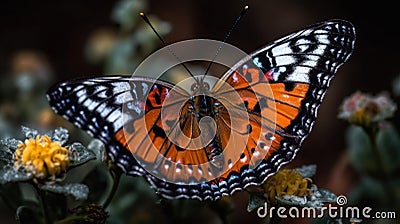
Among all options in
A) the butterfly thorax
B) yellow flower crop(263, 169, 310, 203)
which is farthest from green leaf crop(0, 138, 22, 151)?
yellow flower crop(263, 169, 310, 203)

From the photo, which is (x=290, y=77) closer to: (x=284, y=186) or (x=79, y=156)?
(x=284, y=186)

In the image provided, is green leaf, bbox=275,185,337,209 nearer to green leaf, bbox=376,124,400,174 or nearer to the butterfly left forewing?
the butterfly left forewing

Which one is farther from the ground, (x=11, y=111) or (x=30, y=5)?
(x=30, y=5)

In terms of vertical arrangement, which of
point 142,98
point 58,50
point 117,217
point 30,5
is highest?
point 30,5

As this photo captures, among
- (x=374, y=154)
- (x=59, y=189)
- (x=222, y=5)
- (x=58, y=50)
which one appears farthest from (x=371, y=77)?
(x=59, y=189)

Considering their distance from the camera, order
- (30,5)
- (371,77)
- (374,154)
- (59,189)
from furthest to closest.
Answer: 1. (30,5)
2. (371,77)
3. (374,154)
4. (59,189)

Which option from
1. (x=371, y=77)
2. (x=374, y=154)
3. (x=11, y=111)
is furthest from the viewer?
(x=371, y=77)

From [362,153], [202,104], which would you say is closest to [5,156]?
[202,104]

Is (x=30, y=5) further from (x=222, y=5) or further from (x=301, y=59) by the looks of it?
(x=301, y=59)
